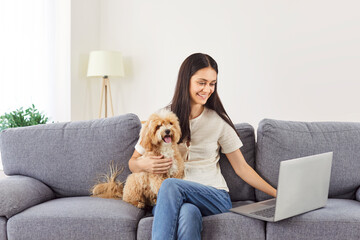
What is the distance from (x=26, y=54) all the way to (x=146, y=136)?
96.1 inches

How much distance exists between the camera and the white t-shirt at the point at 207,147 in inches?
78.3

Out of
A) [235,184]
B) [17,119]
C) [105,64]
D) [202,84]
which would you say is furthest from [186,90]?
[105,64]

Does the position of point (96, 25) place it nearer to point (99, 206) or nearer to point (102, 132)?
point (102, 132)

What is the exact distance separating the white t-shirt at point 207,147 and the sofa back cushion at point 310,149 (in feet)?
0.88

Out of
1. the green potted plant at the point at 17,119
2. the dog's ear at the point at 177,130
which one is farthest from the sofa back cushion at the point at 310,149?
the green potted plant at the point at 17,119

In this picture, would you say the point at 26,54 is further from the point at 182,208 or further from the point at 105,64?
the point at 182,208

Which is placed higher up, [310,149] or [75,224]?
[310,149]

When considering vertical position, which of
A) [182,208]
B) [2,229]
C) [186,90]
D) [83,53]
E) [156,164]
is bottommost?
[2,229]

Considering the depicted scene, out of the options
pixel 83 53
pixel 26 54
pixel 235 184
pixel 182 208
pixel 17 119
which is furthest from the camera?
pixel 83 53

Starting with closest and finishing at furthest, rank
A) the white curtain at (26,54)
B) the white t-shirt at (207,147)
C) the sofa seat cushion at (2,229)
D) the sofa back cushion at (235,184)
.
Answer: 1. the sofa seat cushion at (2,229)
2. the white t-shirt at (207,147)
3. the sofa back cushion at (235,184)
4. the white curtain at (26,54)

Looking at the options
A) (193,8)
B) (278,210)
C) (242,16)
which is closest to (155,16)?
(193,8)

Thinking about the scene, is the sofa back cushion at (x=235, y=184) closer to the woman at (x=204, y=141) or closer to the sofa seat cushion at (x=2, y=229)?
the woman at (x=204, y=141)

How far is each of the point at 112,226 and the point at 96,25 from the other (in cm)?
304

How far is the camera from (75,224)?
72.3 inches
